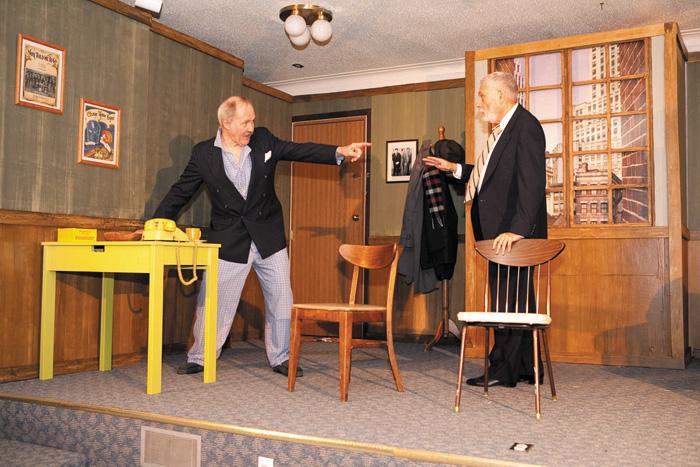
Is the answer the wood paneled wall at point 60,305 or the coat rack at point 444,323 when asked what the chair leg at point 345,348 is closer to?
the wood paneled wall at point 60,305

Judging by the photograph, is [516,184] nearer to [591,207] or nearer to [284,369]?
[591,207]

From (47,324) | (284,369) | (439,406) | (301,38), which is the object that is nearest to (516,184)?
(439,406)

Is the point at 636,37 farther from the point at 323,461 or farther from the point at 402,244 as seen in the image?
the point at 323,461

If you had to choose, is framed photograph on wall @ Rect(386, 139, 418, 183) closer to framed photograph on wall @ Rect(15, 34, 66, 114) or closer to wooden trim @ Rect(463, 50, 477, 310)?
wooden trim @ Rect(463, 50, 477, 310)

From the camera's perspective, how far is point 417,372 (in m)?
4.09

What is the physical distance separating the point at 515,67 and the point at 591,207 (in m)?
1.16

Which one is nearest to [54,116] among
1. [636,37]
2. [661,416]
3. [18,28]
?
[18,28]

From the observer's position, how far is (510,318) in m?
2.85

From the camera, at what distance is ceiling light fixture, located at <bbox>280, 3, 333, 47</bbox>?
4.64 meters

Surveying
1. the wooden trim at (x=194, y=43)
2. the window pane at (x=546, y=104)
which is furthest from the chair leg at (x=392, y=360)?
the wooden trim at (x=194, y=43)

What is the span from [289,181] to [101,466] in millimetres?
4019

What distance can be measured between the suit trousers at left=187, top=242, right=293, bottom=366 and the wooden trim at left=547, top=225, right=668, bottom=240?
201 cm

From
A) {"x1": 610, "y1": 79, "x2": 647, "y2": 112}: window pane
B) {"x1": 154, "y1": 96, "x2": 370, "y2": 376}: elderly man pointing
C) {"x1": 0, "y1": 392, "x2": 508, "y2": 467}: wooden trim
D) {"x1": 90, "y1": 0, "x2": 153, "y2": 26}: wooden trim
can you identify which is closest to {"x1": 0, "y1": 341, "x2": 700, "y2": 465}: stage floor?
{"x1": 0, "y1": 392, "x2": 508, "y2": 467}: wooden trim

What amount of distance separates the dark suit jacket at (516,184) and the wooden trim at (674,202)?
1.44 metres
